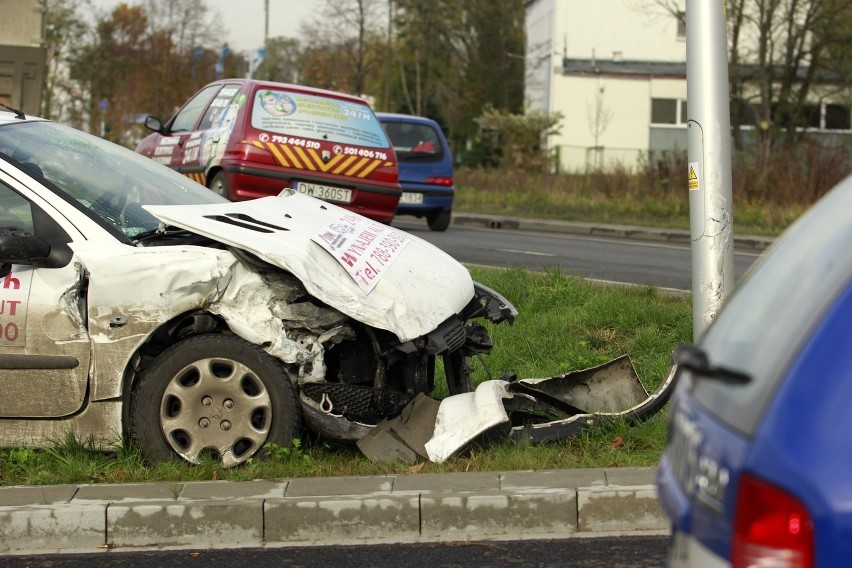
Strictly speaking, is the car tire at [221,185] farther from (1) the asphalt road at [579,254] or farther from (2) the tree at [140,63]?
(2) the tree at [140,63]

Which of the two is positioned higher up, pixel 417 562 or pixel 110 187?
pixel 110 187

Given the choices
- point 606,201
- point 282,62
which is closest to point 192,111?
point 606,201

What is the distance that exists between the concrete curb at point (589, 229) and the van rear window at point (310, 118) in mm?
8900

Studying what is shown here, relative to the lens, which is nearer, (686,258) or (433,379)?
(433,379)

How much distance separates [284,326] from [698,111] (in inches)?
97.6

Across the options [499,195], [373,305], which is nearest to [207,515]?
[373,305]

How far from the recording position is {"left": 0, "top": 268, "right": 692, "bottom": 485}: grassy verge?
210 inches

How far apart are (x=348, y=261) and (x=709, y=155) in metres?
2.09

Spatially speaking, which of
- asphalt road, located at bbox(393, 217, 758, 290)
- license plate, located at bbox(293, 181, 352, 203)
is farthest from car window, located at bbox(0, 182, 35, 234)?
license plate, located at bbox(293, 181, 352, 203)

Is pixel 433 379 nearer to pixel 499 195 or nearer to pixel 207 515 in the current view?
pixel 207 515

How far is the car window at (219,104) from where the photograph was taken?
12828 millimetres

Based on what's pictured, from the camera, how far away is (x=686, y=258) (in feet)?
53.5

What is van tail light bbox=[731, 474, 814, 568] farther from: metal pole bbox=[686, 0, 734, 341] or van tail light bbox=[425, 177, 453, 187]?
van tail light bbox=[425, 177, 453, 187]

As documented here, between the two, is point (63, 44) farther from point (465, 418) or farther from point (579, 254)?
point (465, 418)
